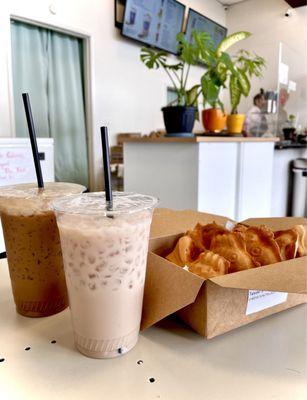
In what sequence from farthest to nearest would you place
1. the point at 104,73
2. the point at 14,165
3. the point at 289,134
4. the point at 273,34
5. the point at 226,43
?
the point at 273,34, the point at 289,134, the point at 104,73, the point at 226,43, the point at 14,165

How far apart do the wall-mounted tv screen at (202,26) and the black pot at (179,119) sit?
9.71 feet

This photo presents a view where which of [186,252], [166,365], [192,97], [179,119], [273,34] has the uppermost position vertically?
[273,34]

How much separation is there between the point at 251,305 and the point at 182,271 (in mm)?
139

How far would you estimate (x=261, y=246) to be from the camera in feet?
1.94

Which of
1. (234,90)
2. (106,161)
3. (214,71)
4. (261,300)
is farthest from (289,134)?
(106,161)

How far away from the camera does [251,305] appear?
549 millimetres

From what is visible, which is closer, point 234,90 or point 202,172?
point 202,172

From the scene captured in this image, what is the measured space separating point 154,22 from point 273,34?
2.29 m

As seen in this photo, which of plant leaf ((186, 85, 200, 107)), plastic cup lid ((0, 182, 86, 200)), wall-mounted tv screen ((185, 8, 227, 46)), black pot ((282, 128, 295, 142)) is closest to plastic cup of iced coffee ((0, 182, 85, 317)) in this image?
plastic cup lid ((0, 182, 86, 200))

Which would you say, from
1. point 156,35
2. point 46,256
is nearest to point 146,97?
point 156,35

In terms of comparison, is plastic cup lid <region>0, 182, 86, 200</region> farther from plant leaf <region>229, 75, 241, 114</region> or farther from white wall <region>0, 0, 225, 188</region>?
white wall <region>0, 0, 225, 188</region>

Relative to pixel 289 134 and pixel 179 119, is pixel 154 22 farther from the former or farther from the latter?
pixel 179 119

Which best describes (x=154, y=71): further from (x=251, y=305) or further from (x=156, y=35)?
(x=251, y=305)

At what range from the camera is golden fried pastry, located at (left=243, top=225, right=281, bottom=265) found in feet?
1.89
